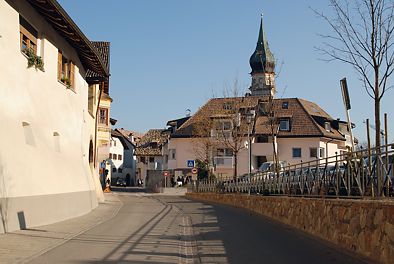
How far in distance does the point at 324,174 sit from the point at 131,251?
521cm

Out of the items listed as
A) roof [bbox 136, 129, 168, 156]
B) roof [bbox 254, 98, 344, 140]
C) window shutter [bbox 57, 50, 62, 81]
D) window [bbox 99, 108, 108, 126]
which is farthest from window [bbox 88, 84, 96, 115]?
roof [bbox 136, 129, 168, 156]

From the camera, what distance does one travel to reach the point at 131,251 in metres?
12.5

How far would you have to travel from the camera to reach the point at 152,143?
95562 mm

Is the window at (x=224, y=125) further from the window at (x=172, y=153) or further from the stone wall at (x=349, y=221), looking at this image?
the stone wall at (x=349, y=221)

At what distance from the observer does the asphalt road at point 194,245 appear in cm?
1139

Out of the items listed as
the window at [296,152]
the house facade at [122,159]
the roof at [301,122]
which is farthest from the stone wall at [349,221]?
the house facade at [122,159]

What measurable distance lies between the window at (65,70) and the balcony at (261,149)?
42890mm

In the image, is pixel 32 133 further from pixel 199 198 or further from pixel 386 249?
pixel 199 198

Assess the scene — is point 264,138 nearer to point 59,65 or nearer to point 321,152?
point 321,152

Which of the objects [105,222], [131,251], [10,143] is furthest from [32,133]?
[131,251]

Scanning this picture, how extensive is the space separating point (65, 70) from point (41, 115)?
199 inches

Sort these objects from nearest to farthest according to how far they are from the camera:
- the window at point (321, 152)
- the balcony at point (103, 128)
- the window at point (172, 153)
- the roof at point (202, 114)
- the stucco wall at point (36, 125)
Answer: the stucco wall at point (36, 125) → the balcony at point (103, 128) → the roof at point (202, 114) → the window at point (321, 152) → the window at point (172, 153)

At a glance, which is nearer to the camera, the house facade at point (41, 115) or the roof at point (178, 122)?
the house facade at point (41, 115)

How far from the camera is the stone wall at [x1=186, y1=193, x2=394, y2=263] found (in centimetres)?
937
